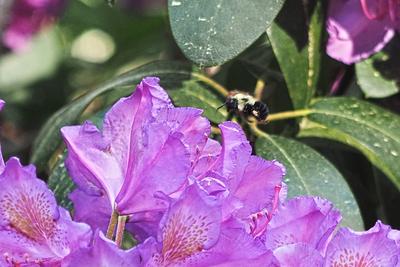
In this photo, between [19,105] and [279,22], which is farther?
[19,105]

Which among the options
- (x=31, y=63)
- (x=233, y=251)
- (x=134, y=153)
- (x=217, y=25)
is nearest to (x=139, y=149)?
(x=134, y=153)

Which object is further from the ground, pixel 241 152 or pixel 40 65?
pixel 241 152

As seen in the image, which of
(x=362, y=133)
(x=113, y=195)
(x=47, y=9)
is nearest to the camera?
(x=113, y=195)

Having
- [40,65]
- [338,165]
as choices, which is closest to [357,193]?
[338,165]

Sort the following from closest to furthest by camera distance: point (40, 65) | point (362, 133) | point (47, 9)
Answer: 1. point (362, 133)
2. point (47, 9)
3. point (40, 65)

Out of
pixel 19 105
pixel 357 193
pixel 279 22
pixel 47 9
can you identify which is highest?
pixel 279 22

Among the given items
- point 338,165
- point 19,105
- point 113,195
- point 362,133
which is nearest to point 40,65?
point 19,105

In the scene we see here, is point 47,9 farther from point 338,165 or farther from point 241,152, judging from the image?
point 241,152

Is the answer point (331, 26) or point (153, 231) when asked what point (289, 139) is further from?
point (153, 231)
